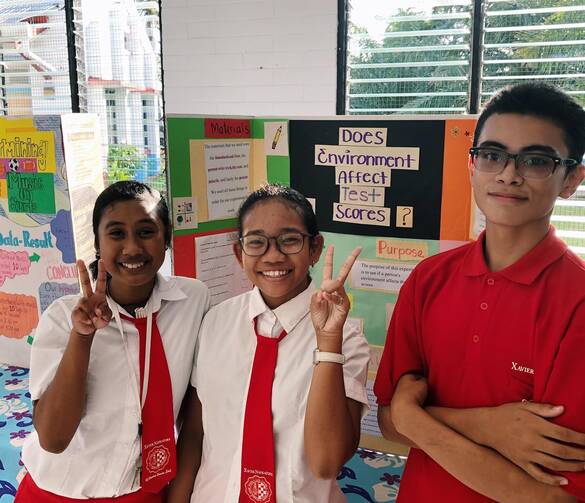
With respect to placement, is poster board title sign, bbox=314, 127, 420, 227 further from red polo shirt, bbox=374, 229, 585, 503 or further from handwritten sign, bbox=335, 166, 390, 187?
red polo shirt, bbox=374, 229, 585, 503

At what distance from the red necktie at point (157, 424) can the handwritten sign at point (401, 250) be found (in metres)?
0.88

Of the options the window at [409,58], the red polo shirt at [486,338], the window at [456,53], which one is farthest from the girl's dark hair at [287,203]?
the window at [409,58]

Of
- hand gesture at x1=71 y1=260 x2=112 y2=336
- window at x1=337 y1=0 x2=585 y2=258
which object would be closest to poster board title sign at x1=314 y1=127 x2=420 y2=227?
hand gesture at x1=71 y1=260 x2=112 y2=336

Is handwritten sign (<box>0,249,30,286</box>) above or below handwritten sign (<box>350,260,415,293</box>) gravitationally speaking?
below

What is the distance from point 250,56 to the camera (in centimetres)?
399

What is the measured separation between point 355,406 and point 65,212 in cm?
189

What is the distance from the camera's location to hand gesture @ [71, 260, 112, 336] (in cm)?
125

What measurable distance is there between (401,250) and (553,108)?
2.92 ft

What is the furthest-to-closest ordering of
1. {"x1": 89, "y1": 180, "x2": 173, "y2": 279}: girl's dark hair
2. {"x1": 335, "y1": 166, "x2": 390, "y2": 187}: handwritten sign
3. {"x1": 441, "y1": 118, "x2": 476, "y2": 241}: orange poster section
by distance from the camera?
{"x1": 335, "y1": 166, "x2": 390, "y2": 187}: handwritten sign < {"x1": 441, "y1": 118, "x2": 476, "y2": 241}: orange poster section < {"x1": 89, "y1": 180, "x2": 173, "y2": 279}: girl's dark hair

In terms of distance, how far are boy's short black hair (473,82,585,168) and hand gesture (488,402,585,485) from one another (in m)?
0.50

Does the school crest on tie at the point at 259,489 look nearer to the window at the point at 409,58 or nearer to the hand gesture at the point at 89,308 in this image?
the hand gesture at the point at 89,308

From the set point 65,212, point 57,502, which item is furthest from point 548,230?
A: point 65,212

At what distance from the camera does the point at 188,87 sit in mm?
4211

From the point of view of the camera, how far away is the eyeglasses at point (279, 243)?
4.28ft
